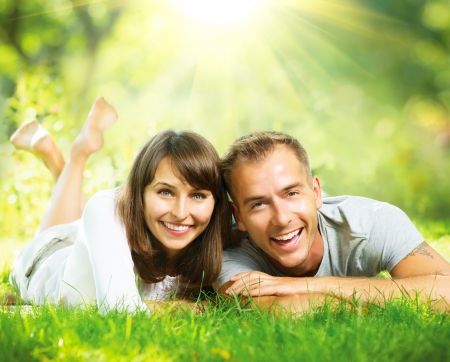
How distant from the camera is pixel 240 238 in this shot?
345 centimetres

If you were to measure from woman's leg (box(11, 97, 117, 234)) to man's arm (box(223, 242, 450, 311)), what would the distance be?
2.38m

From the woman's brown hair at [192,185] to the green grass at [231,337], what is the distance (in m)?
0.66

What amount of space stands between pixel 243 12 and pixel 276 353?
13743 mm

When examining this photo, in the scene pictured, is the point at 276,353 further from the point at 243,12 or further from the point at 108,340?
the point at 243,12

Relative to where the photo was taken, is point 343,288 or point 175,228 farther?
point 175,228

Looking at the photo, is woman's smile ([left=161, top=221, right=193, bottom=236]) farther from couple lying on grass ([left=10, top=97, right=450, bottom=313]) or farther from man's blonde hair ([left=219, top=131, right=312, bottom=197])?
man's blonde hair ([left=219, top=131, right=312, bottom=197])

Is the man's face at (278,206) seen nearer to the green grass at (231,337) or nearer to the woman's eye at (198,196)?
the woman's eye at (198,196)

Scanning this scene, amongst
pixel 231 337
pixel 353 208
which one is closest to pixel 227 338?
pixel 231 337

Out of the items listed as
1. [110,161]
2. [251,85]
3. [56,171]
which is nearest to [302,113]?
[251,85]

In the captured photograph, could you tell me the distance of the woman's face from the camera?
2938mm

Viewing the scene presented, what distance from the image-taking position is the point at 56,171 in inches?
205

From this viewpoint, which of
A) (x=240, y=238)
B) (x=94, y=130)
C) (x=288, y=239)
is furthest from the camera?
(x=94, y=130)

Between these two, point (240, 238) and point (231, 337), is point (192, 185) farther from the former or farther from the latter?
point (231, 337)

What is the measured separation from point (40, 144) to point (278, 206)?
299 centimetres
